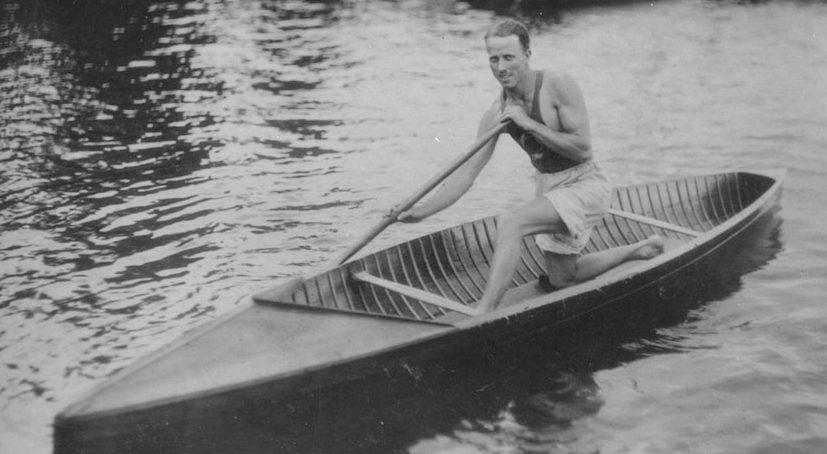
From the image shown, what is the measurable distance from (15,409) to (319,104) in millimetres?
7376

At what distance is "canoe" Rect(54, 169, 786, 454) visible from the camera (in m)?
3.73

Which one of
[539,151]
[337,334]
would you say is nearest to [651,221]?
[539,151]

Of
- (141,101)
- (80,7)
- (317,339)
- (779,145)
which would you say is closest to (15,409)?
(317,339)

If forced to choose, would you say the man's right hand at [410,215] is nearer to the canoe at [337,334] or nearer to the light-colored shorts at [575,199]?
the canoe at [337,334]

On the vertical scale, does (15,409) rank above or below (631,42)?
below

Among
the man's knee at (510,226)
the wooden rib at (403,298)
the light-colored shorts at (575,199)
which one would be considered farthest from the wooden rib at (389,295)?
the light-colored shorts at (575,199)

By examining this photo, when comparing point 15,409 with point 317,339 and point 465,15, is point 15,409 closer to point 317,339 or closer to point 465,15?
point 317,339

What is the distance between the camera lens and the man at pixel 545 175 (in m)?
4.70

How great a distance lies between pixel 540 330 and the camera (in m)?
4.84

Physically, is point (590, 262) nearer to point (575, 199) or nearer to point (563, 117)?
point (575, 199)

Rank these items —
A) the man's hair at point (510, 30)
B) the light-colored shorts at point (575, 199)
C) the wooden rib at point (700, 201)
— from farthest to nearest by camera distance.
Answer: the wooden rib at point (700, 201) → the light-colored shorts at point (575, 199) → the man's hair at point (510, 30)

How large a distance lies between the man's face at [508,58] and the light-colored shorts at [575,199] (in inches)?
27.8

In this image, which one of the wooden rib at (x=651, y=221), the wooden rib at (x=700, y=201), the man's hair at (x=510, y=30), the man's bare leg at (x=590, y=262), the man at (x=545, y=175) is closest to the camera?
the man's hair at (x=510, y=30)

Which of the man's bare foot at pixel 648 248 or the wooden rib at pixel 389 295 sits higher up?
the man's bare foot at pixel 648 248
